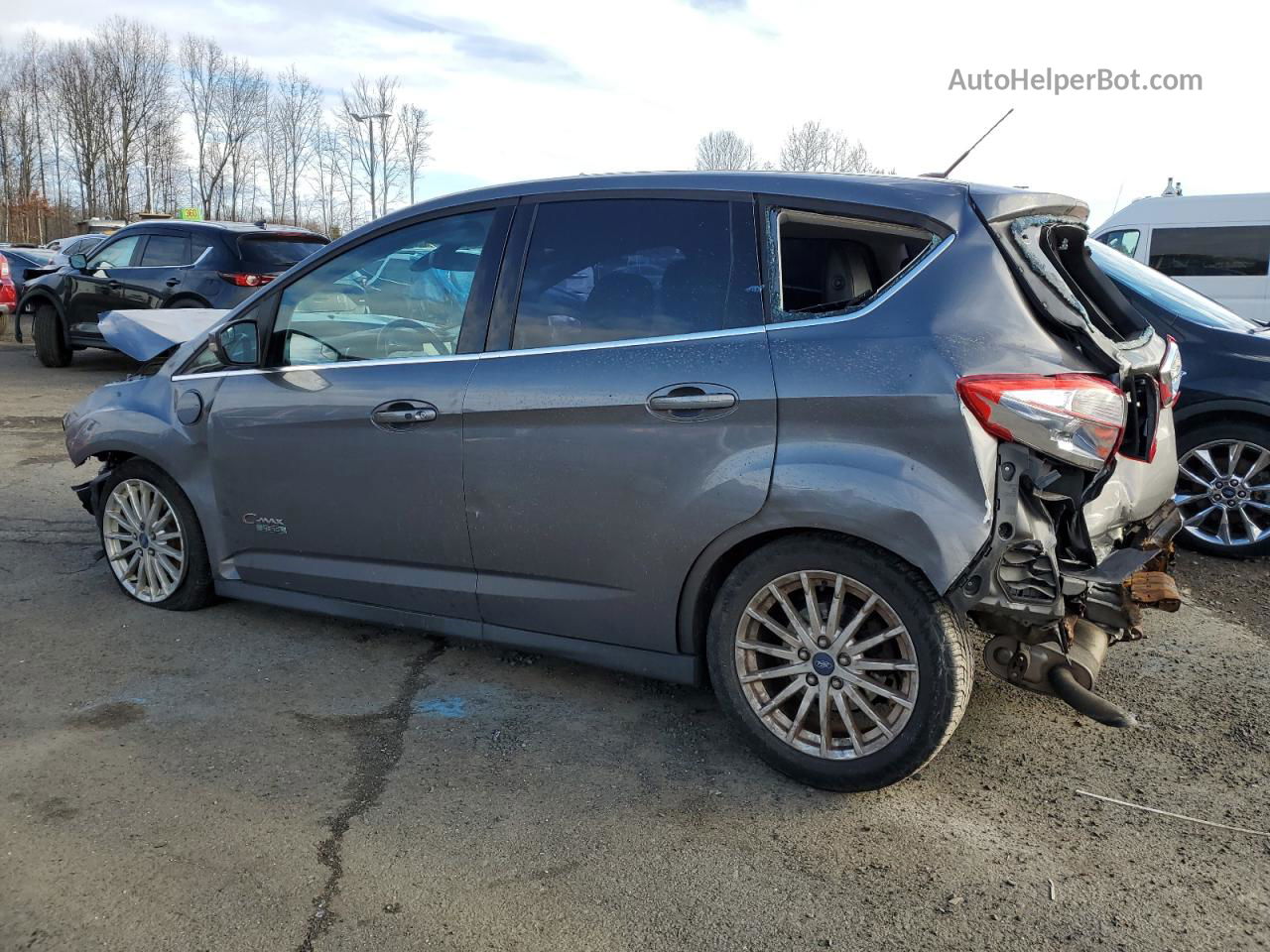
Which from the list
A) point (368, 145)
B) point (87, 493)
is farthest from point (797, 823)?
point (368, 145)

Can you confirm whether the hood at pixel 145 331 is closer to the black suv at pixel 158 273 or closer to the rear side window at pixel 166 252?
the black suv at pixel 158 273

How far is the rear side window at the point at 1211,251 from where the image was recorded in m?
12.0

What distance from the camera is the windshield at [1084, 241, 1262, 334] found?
233 inches

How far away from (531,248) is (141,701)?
7.27 ft

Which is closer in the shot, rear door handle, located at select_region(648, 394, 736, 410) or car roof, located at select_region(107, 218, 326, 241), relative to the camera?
rear door handle, located at select_region(648, 394, 736, 410)

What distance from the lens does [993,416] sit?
115 inches

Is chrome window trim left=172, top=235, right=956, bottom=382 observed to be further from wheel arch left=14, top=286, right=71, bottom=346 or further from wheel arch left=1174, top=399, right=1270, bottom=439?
wheel arch left=14, top=286, right=71, bottom=346

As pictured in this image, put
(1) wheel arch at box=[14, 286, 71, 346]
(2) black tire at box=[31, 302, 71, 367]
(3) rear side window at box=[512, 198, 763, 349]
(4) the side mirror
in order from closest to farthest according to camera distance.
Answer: (3) rear side window at box=[512, 198, 763, 349]
(4) the side mirror
(1) wheel arch at box=[14, 286, 71, 346]
(2) black tire at box=[31, 302, 71, 367]

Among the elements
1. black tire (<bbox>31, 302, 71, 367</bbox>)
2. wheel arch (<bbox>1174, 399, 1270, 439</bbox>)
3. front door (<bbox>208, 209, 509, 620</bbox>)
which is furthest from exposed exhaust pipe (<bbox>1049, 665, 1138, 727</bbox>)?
black tire (<bbox>31, 302, 71, 367</bbox>)

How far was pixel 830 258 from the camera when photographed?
3396 mm

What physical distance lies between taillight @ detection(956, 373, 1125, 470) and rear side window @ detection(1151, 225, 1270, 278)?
10.5 meters

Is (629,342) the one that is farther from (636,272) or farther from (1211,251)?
(1211,251)

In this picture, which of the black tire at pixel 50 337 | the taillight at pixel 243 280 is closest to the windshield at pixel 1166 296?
the taillight at pixel 243 280

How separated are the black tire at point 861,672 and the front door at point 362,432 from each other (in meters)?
1.06
